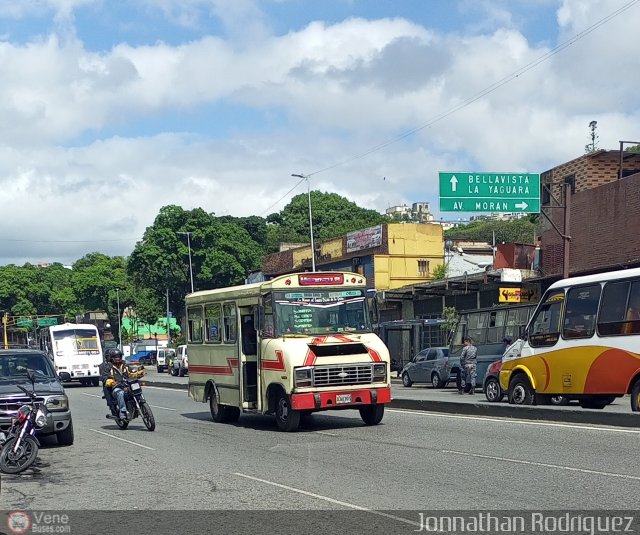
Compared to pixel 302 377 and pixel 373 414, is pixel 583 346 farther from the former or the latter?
pixel 302 377

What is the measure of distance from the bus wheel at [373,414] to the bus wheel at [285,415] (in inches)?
63.6

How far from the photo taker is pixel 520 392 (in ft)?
68.9

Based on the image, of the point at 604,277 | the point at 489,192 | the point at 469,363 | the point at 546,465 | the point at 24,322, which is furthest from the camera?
the point at 24,322

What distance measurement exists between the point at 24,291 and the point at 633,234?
95.3m

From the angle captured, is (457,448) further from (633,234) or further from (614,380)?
(633,234)

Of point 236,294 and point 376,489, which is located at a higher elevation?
point 236,294

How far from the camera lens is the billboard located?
6419 cm

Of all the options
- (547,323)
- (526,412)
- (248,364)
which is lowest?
(526,412)

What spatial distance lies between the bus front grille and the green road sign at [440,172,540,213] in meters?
14.1

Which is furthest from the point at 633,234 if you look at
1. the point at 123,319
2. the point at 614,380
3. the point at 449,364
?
the point at 123,319

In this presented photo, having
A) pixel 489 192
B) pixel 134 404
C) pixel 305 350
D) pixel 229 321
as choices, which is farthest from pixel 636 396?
pixel 489 192

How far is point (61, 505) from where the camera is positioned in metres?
10.2

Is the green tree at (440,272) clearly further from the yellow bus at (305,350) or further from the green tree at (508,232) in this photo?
the yellow bus at (305,350)

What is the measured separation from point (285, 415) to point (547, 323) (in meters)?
6.68
